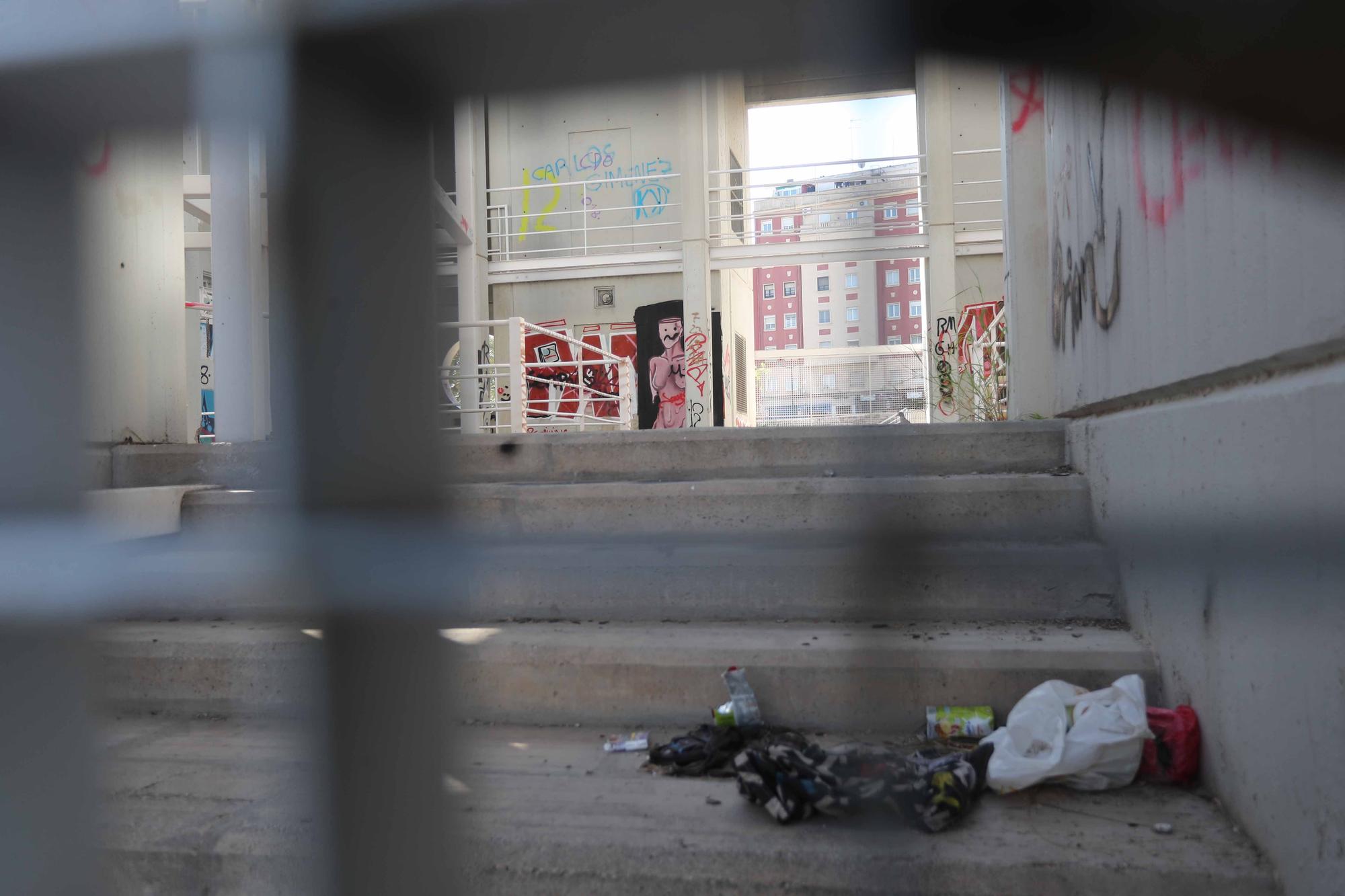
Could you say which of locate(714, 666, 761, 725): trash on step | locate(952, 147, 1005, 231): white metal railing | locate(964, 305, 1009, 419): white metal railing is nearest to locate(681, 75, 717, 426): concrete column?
locate(952, 147, 1005, 231): white metal railing

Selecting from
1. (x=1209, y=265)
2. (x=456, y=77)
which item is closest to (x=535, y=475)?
(x=1209, y=265)

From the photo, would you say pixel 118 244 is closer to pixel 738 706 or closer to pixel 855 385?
pixel 855 385

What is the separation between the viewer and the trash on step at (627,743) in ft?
8.04

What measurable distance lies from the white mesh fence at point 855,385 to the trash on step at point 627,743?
1927mm

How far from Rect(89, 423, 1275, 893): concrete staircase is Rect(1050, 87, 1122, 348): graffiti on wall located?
52 centimetres

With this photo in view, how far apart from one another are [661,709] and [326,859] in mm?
2176

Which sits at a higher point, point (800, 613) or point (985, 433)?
point (985, 433)

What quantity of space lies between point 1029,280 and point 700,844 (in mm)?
3686

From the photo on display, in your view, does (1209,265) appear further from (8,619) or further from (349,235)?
(8,619)

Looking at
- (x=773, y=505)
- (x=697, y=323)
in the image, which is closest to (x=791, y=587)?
(x=773, y=505)

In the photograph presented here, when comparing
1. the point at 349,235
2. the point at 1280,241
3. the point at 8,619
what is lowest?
the point at 8,619

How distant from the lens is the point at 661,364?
12992 mm

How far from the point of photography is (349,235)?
0.46 meters

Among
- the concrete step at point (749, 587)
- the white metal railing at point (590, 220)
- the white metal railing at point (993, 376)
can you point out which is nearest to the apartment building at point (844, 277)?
the concrete step at point (749, 587)
